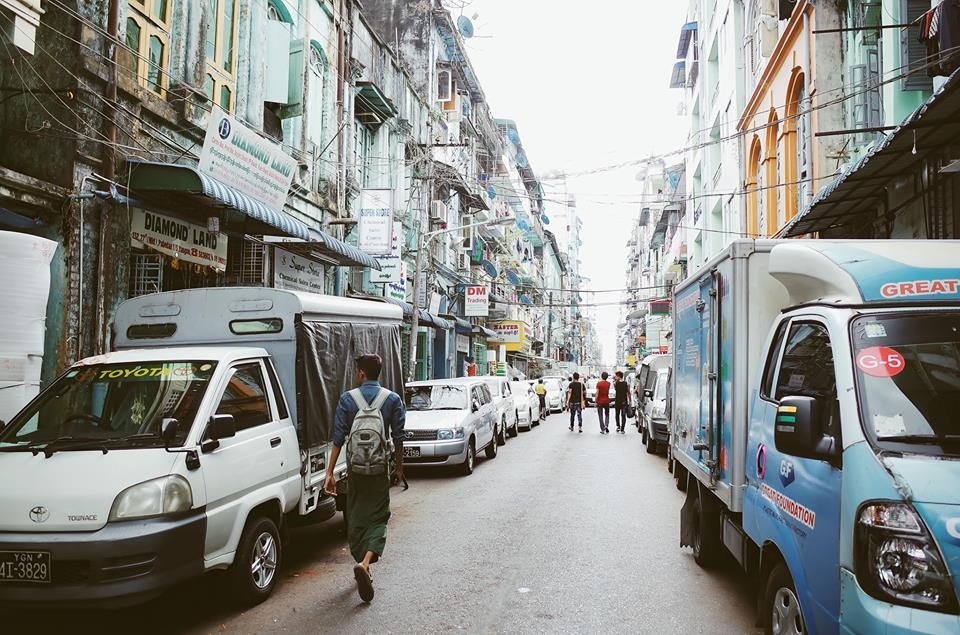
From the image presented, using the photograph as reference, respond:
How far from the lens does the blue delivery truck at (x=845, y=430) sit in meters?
3.05

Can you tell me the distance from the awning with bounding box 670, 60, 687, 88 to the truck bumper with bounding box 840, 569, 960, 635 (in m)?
44.2

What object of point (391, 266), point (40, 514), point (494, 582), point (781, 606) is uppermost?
point (391, 266)

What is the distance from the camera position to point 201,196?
1136cm

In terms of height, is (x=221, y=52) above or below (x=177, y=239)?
above

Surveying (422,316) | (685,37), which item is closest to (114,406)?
(422,316)

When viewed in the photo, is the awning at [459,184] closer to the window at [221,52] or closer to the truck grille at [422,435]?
the window at [221,52]

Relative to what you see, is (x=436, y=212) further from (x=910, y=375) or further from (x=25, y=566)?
(x=910, y=375)

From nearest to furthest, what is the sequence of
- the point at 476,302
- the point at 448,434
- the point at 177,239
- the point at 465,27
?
the point at 177,239 < the point at 448,434 < the point at 476,302 < the point at 465,27

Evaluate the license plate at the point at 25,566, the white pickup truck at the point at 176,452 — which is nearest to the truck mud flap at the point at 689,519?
the white pickup truck at the point at 176,452

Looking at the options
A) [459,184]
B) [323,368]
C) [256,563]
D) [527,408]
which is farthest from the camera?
[459,184]

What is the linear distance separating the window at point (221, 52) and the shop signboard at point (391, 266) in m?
7.21

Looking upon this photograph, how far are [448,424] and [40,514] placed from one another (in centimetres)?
872

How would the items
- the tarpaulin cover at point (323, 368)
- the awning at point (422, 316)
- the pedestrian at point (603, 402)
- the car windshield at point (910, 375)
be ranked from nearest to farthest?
the car windshield at point (910, 375) < the tarpaulin cover at point (323, 368) < the pedestrian at point (603, 402) < the awning at point (422, 316)

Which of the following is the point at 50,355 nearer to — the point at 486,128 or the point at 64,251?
the point at 64,251
